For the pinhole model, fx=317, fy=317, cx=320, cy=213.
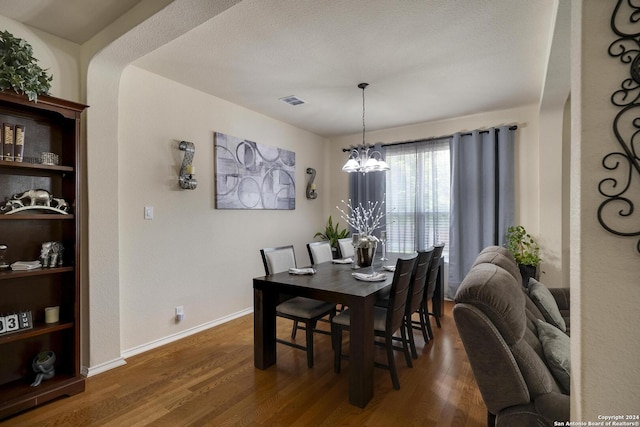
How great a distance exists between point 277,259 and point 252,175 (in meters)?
1.47

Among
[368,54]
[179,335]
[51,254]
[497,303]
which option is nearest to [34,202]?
[51,254]

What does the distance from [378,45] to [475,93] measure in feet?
5.48

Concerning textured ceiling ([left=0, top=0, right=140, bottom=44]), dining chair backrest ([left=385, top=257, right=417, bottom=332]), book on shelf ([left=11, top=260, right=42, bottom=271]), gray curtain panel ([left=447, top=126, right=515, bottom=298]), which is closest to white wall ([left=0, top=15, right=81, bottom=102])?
textured ceiling ([left=0, top=0, right=140, bottom=44])

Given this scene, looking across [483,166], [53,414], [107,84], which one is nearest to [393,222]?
[483,166]

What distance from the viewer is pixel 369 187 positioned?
5168 mm

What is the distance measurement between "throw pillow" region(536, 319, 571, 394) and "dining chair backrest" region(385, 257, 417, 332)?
0.83 metres

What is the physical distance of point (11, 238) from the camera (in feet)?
7.16

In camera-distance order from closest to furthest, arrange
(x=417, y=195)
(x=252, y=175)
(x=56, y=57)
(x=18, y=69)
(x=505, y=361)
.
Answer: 1. (x=505, y=361)
2. (x=18, y=69)
3. (x=56, y=57)
4. (x=252, y=175)
5. (x=417, y=195)

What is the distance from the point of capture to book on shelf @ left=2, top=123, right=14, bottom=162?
203 cm

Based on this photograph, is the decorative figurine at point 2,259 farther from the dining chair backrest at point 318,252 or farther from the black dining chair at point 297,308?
the dining chair backrest at point 318,252

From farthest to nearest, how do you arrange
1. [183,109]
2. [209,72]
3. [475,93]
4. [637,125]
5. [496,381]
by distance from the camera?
[475,93], [183,109], [209,72], [496,381], [637,125]

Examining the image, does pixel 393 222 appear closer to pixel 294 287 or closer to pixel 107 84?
pixel 294 287

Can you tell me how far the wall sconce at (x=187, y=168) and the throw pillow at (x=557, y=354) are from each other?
3119 millimetres

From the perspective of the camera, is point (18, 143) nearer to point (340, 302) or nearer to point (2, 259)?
point (2, 259)
